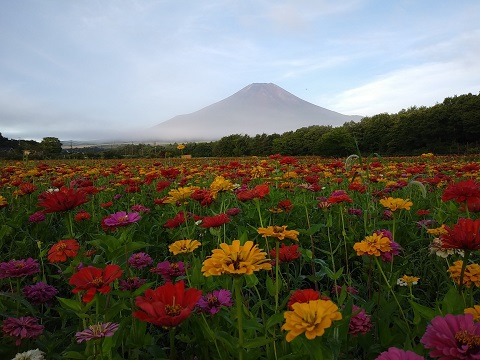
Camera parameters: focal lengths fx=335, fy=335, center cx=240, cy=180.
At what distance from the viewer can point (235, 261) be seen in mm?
894

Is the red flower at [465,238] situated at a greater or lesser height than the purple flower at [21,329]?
greater

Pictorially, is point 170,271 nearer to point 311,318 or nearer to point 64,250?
point 64,250

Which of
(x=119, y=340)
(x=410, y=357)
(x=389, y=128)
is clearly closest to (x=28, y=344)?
(x=119, y=340)

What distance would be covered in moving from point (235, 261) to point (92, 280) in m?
0.42

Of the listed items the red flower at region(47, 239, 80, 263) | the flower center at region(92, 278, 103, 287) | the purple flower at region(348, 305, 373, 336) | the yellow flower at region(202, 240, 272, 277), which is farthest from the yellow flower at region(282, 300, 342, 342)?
the red flower at region(47, 239, 80, 263)

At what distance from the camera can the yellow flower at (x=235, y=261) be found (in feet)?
2.80

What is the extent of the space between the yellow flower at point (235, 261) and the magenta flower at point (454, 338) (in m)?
0.40

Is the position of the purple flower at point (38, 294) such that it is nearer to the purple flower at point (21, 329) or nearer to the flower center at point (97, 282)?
the purple flower at point (21, 329)

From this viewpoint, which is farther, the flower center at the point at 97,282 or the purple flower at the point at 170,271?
the purple flower at the point at 170,271

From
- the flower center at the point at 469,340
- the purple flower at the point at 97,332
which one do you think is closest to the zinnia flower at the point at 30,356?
the purple flower at the point at 97,332

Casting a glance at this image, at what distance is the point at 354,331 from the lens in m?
1.07

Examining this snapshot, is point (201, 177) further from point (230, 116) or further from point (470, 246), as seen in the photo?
Result: point (230, 116)

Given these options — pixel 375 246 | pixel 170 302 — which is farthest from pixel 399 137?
pixel 170 302

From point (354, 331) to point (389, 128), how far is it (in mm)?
48259
